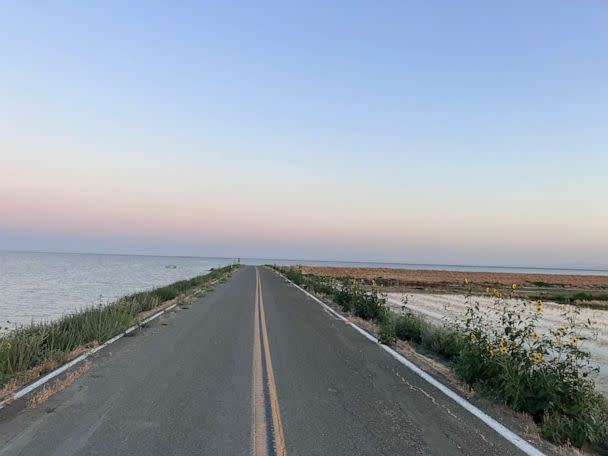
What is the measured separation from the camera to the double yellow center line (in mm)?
4645

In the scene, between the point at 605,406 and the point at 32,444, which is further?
the point at 605,406

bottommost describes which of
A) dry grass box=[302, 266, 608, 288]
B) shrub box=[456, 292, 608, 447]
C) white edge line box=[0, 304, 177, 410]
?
dry grass box=[302, 266, 608, 288]

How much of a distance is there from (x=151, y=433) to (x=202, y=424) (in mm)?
584

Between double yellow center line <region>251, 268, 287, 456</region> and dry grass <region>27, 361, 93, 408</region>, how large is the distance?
2866 millimetres

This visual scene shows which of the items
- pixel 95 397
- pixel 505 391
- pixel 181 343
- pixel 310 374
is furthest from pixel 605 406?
pixel 181 343

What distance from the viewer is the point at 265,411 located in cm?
585

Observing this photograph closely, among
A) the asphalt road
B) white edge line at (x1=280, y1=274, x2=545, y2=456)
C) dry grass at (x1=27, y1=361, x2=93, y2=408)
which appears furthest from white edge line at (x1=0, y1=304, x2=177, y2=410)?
white edge line at (x1=280, y1=274, x2=545, y2=456)

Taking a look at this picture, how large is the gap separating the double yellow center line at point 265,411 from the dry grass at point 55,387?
287cm

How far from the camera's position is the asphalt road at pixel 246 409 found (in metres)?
4.76

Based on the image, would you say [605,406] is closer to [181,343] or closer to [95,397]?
[95,397]

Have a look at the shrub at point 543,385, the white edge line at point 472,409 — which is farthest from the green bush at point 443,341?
the shrub at point 543,385

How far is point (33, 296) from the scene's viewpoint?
27.7 meters

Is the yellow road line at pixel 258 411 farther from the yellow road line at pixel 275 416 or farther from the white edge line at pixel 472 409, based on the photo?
the white edge line at pixel 472 409

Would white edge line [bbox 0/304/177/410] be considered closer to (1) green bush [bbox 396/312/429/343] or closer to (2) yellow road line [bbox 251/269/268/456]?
(2) yellow road line [bbox 251/269/268/456]
